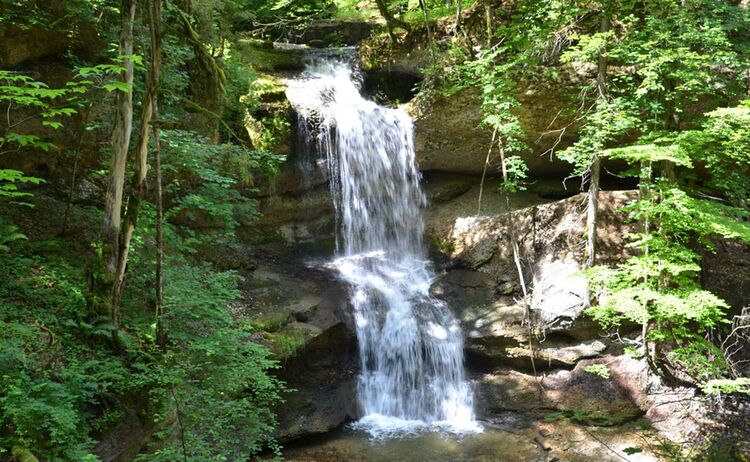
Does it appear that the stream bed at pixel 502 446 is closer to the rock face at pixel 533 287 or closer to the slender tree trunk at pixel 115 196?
the rock face at pixel 533 287

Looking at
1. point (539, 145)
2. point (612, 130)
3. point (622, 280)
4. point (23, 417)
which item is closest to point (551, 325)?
point (622, 280)

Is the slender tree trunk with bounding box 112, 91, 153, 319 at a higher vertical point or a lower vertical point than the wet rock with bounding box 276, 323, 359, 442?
higher

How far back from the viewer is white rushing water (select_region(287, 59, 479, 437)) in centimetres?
923

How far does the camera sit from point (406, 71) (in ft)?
42.9

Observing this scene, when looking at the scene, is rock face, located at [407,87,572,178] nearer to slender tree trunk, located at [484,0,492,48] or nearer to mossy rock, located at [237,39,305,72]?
slender tree trunk, located at [484,0,492,48]

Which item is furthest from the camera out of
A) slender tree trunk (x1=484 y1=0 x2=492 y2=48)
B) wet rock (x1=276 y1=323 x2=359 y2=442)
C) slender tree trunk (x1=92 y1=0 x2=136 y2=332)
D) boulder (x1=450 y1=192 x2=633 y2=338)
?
slender tree trunk (x1=484 y1=0 x2=492 y2=48)

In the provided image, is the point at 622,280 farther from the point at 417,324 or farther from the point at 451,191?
the point at 451,191

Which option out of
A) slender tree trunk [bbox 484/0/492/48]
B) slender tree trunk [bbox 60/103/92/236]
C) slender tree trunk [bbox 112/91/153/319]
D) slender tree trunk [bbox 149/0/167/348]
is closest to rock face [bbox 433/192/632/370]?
slender tree trunk [bbox 484/0/492/48]

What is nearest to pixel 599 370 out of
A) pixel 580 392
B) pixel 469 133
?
pixel 580 392

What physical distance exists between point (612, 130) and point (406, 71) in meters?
6.01

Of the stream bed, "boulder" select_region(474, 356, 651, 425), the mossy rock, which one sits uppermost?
the mossy rock

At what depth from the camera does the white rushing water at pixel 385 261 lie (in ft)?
30.3

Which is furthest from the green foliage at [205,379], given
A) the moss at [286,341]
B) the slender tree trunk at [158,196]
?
the moss at [286,341]

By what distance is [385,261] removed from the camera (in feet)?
39.1
